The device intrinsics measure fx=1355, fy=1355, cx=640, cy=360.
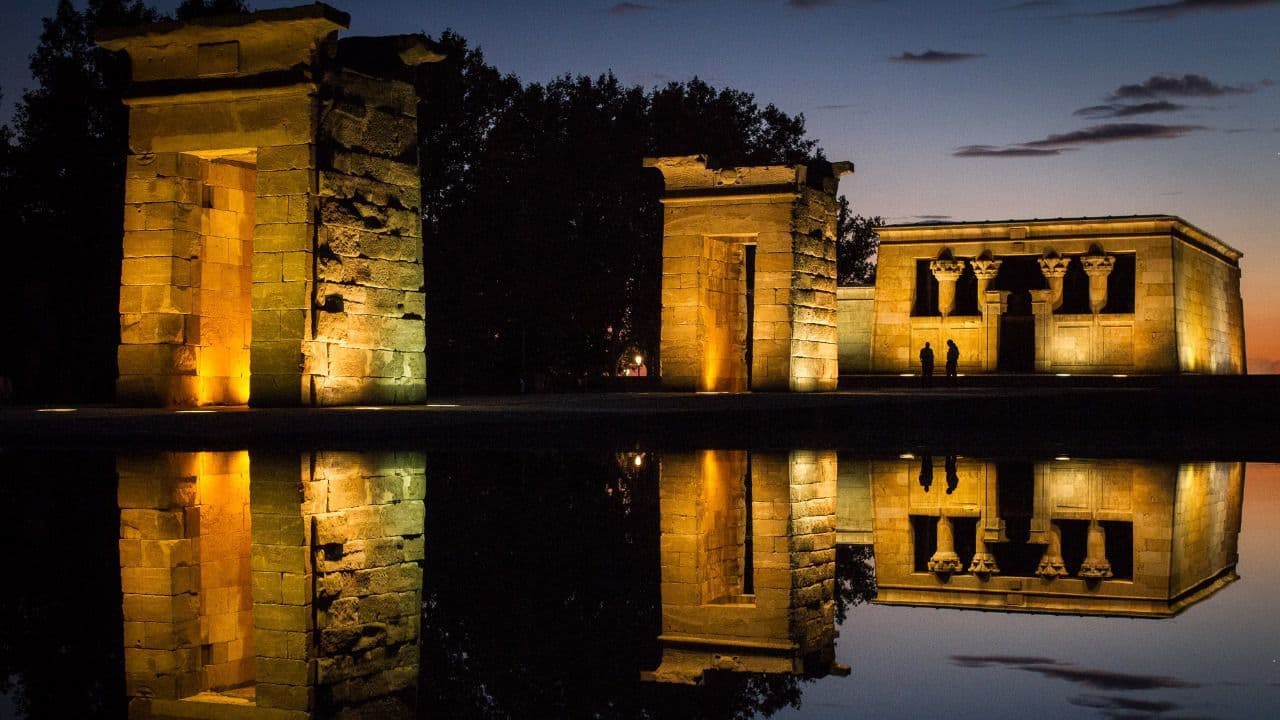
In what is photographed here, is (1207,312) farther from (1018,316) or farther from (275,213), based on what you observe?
(275,213)

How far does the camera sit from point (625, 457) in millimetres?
11367

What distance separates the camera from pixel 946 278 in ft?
127

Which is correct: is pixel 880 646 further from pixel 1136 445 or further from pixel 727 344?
pixel 727 344

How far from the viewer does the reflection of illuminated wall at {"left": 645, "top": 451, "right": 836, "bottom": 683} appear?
12.5ft

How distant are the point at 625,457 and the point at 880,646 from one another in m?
7.66

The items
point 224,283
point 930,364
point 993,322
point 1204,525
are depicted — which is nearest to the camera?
point 1204,525

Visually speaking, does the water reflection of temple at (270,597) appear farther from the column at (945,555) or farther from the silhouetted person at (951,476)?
the silhouetted person at (951,476)

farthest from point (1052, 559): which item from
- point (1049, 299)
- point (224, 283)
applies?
point (1049, 299)

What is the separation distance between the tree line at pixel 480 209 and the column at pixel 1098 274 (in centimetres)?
904

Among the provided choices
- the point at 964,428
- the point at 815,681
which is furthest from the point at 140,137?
the point at 815,681

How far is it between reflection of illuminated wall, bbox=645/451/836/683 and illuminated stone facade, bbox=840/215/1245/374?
2951cm

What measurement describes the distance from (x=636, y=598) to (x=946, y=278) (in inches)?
1393

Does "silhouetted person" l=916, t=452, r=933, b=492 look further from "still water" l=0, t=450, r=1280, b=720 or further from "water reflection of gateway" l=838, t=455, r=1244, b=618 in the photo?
"still water" l=0, t=450, r=1280, b=720

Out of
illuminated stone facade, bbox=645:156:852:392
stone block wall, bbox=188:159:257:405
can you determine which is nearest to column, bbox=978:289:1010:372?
illuminated stone facade, bbox=645:156:852:392
